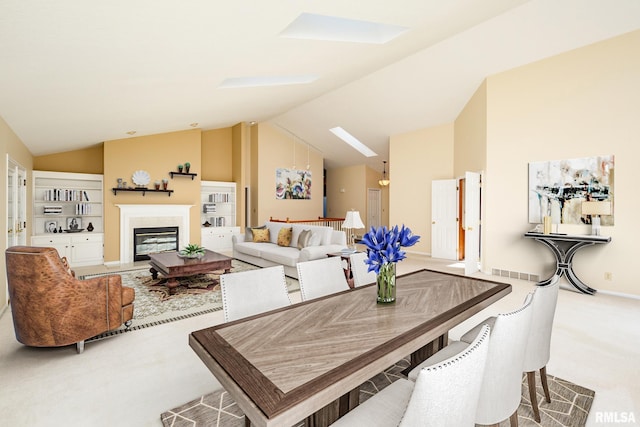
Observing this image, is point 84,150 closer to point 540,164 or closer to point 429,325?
point 429,325

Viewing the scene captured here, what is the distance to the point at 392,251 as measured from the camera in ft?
5.86

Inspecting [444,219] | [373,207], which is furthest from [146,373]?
[373,207]

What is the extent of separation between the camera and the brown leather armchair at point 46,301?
2.52 metres

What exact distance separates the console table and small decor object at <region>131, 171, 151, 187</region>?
7522 millimetres

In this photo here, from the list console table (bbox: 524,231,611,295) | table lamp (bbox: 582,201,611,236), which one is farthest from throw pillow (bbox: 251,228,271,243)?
table lamp (bbox: 582,201,611,236)

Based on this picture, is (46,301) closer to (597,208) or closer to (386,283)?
(386,283)

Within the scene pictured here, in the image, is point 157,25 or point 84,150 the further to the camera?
point 84,150

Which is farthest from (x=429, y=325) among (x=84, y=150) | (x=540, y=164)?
(x=84, y=150)

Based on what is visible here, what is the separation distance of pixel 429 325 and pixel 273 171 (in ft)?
27.7

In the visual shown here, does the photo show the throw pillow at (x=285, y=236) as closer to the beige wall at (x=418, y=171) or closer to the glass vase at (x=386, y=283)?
the beige wall at (x=418, y=171)

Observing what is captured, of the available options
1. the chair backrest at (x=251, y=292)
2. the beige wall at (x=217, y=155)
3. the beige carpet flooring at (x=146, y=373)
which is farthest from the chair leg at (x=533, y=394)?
the beige wall at (x=217, y=155)

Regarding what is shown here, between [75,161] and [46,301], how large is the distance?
18.3 feet

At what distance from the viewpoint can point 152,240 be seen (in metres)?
7.13

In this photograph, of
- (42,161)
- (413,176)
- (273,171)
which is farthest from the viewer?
(273,171)
